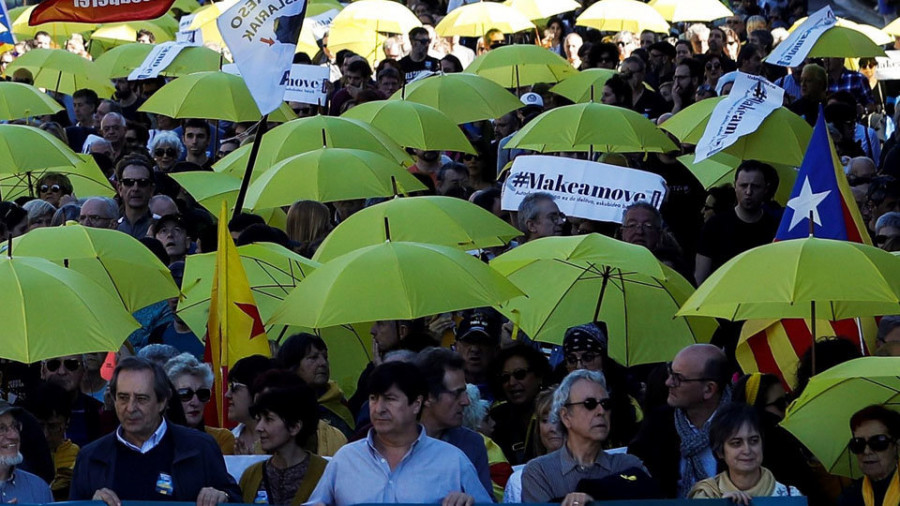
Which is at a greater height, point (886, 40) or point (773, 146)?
point (886, 40)

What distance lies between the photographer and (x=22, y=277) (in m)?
8.64

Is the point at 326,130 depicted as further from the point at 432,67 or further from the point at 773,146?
the point at 432,67

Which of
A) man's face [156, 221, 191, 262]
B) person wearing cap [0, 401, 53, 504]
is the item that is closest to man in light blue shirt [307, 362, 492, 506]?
person wearing cap [0, 401, 53, 504]

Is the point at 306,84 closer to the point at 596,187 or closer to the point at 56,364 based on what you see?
the point at 596,187

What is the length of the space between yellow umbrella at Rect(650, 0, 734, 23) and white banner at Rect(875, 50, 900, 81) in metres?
3.04

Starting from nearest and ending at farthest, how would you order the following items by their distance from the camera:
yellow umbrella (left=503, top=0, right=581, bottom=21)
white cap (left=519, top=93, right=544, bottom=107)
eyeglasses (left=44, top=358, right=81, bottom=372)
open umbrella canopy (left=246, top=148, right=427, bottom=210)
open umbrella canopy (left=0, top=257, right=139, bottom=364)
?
1. open umbrella canopy (left=0, top=257, right=139, bottom=364)
2. eyeglasses (left=44, top=358, right=81, bottom=372)
3. open umbrella canopy (left=246, top=148, right=427, bottom=210)
4. white cap (left=519, top=93, right=544, bottom=107)
5. yellow umbrella (left=503, top=0, right=581, bottom=21)

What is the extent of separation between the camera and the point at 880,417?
25.1 feet

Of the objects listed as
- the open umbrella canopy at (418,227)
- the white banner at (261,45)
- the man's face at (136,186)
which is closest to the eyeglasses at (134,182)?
the man's face at (136,186)

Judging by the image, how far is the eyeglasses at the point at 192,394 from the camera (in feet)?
28.4

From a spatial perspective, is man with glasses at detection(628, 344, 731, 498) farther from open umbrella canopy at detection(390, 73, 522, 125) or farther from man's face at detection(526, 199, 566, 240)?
open umbrella canopy at detection(390, 73, 522, 125)

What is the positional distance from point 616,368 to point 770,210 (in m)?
2.81

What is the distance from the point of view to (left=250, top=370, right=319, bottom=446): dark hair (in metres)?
7.69

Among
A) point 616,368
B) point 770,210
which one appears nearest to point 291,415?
point 616,368

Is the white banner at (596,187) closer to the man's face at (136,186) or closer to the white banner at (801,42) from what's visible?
the man's face at (136,186)
